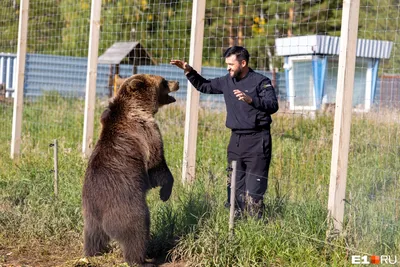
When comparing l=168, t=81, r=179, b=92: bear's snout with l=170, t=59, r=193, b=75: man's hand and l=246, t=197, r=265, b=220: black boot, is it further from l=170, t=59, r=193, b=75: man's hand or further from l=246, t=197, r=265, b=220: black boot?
l=246, t=197, r=265, b=220: black boot

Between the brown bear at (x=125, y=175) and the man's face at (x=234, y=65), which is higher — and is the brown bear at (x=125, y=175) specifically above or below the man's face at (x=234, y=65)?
below

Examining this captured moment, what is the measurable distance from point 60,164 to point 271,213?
4001 millimetres

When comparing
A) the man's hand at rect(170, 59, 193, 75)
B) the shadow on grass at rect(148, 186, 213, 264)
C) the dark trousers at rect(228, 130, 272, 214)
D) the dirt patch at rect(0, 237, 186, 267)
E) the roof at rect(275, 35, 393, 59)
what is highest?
the roof at rect(275, 35, 393, 59)

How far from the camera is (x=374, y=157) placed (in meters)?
8.26

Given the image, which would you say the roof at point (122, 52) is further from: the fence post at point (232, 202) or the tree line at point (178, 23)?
the fence post at point (232, 202)

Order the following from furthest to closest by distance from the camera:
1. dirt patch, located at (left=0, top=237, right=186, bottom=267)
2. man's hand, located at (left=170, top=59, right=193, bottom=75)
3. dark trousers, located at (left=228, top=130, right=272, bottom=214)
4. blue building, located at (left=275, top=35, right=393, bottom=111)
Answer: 1. blue building, located at (left=275, top=35, right=393, bottom=111)
2. man's hand, located at (left=170, top=59, right=193, bottom=75)
3. dark trousers, located at (left=228, top=130, right=272, bottom=214)
4. dirt patch, located at (left=0, top=237, right=186, bottom=267)

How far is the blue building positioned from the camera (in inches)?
648

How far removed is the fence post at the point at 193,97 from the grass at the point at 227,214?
0.65ft

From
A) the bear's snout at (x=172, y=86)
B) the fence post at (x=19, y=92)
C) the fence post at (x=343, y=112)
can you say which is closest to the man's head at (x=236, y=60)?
the bear's snout at (x=172, y=86)

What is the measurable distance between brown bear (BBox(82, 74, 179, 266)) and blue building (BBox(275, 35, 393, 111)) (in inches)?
374

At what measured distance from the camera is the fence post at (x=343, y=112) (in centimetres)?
629

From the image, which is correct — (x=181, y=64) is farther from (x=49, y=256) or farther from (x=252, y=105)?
(x=49, y=256)

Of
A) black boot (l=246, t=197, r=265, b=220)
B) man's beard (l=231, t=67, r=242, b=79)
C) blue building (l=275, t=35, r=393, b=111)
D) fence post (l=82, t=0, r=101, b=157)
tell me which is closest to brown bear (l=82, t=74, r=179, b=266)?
black boot (l=246, t=197, r=265, b=220)

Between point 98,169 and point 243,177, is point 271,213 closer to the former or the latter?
point 243,177
